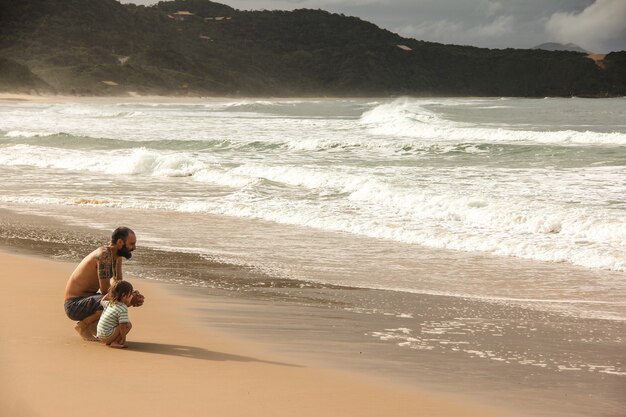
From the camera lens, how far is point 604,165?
21.1m

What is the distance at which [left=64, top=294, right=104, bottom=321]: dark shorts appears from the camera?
609 centimetres

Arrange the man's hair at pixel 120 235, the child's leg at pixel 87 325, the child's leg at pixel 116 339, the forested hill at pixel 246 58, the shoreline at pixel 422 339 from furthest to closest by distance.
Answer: the forested hill at pixel 246 58 < the child's leg at pixel 87 325 < the man's hair at pixel 120 235 < the child's leg at pixel 116 339 < the shoreline at pixel 422 339

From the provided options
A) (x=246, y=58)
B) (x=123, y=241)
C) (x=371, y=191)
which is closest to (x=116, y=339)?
(x=123, y=241)

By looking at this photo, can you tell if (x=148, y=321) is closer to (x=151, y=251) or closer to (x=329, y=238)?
(x=151, y=251)

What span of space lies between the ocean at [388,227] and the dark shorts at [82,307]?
1.94 metres

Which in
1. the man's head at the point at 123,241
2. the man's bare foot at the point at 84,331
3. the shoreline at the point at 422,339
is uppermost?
the man's head at the point at 123,241

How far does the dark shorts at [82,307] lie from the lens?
20.0ft

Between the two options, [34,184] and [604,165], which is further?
[604,165]

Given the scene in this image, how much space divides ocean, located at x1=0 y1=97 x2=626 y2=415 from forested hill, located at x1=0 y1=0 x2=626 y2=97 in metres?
82.3

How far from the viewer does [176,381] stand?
513cm

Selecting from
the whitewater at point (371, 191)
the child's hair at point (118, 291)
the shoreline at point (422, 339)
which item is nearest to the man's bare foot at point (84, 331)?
the shoreline at point (422, 339)

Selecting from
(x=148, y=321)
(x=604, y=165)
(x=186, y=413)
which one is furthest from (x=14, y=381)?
(x=604, y=165)

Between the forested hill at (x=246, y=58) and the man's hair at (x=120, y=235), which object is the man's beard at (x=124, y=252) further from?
the forested hill at (x=246, y=58)

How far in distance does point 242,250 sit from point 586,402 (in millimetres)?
6071
